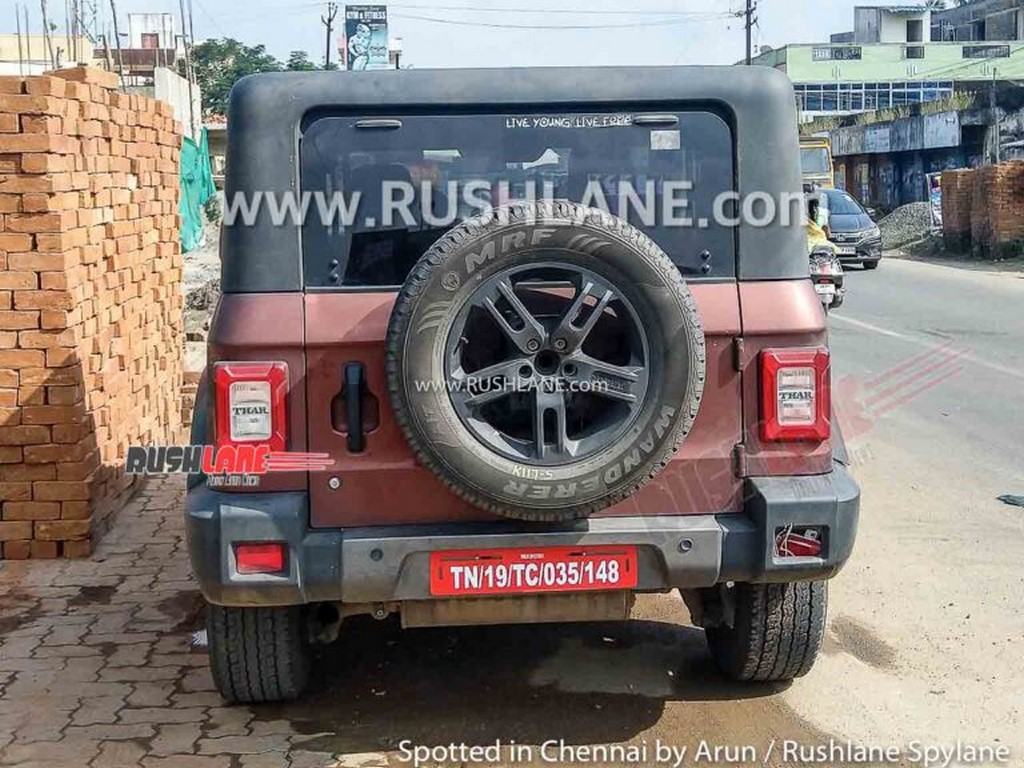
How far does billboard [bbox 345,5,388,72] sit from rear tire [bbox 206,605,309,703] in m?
28.8

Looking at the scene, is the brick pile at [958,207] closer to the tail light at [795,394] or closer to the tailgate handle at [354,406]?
the tail light at [795,394]

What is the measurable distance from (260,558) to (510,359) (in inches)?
37.6

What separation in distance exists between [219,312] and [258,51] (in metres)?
48.9

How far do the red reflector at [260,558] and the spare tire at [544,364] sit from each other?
535 mm

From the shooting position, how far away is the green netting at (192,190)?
15172 millimetres

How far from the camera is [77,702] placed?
4469 mm

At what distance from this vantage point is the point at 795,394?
3.97 meters

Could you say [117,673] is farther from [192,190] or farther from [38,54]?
[38,54]

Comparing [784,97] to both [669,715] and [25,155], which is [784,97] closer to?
[669,715]

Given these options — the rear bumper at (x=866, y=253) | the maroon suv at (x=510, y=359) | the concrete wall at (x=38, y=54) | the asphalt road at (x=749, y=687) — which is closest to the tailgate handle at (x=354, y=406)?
the maroon suv at (x=510, y=359)

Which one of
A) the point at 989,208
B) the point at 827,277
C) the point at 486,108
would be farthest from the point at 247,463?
the point at 989,208

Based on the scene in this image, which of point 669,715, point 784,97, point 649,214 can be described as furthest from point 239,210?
point 669,715

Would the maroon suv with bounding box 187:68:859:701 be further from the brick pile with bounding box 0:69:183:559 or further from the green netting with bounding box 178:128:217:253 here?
the green netting with bounding box 178:128:217:253

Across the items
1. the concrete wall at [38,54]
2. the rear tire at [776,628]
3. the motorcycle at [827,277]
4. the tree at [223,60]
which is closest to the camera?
the rear tire at [776,628]
